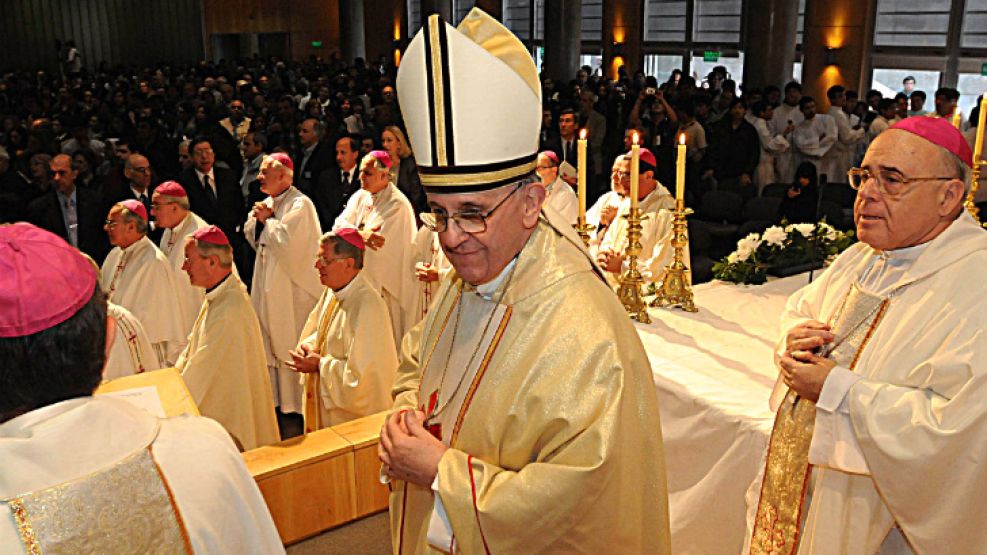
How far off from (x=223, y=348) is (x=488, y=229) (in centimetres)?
312

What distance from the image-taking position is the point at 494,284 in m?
2.32

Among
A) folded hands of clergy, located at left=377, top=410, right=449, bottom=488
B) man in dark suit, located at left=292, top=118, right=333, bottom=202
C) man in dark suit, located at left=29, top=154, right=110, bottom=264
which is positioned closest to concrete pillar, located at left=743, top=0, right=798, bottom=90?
man in dark suit, located at left=292, top=118, right=333, bottom=202

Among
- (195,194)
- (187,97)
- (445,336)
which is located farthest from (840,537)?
(187,97)

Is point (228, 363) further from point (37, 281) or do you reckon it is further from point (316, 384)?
point (37, 281)

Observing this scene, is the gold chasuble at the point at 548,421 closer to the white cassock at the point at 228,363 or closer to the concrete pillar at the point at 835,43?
the white cassock at the point at 228,363

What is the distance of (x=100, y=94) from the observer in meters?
18.8

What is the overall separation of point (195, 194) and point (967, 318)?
749cm

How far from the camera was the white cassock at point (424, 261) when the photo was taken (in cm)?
709

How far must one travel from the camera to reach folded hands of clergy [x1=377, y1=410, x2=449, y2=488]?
2100 millimetres

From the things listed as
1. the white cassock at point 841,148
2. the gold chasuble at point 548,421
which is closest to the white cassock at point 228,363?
the gold chasuble at point 548,421

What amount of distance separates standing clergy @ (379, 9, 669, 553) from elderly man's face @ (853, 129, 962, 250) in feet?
3.18

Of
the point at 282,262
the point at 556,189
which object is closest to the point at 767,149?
the point at 556,189

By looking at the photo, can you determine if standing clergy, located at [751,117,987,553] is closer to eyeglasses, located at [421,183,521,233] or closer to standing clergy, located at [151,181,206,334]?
eyeglasses, located at [421,183,521,233]

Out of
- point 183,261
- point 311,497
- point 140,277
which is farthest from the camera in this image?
point 183,261
